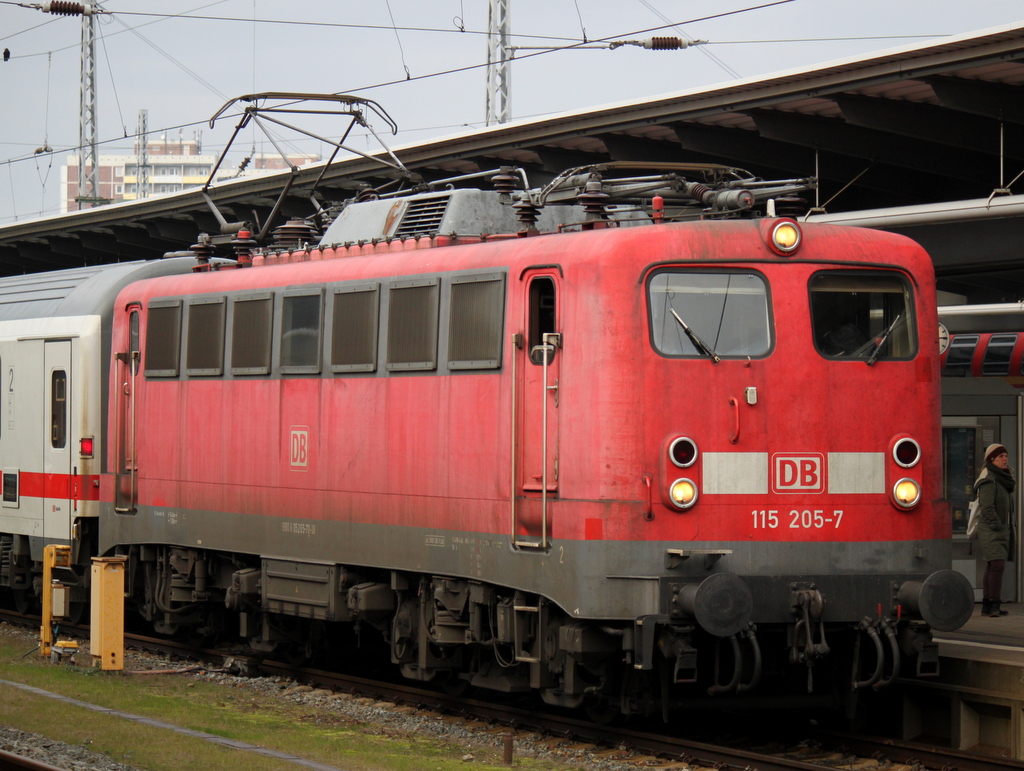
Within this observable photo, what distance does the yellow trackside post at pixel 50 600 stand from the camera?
1465cm

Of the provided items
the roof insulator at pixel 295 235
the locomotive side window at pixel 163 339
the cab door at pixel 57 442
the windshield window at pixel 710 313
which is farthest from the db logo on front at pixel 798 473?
the cab door at pixel 57 442

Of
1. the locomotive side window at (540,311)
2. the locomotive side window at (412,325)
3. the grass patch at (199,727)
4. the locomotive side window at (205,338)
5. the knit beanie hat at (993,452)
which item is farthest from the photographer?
the knit beanie hat at (993,452)

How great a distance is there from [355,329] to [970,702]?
568cm

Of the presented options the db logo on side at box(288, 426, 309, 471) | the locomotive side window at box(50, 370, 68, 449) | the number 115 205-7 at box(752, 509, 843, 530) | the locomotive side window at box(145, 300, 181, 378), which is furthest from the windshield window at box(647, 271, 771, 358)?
the locomotive side window at box(50, 370, 68, 449)

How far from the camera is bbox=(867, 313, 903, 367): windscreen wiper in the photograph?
10688 millimetres

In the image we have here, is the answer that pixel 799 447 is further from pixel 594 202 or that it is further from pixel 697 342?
pixel 594 202

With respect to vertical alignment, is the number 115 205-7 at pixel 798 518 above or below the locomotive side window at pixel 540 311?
below

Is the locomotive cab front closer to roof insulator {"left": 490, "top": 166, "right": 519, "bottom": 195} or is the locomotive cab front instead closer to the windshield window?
the windshield window

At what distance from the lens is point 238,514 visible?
1392cm

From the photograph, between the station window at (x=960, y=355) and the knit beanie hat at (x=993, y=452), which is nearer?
the knit beanie hat at (x=993, y=452)

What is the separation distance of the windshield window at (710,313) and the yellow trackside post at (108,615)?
20.7 ft

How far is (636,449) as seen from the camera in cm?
1018

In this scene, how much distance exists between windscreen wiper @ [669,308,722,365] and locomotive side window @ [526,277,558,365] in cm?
95

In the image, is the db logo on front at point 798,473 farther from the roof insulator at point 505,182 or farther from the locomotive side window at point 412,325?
the roof insulator at point 505,182
